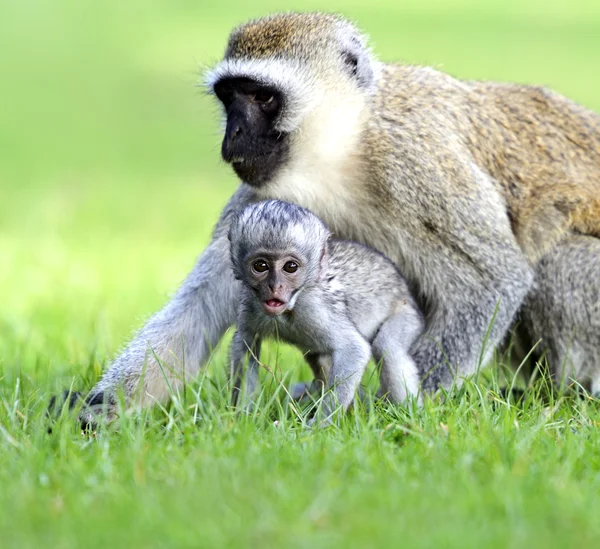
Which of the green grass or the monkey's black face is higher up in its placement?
the monkey's black face

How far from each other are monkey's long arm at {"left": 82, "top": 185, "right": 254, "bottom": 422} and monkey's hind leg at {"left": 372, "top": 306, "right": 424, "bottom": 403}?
1001 mm

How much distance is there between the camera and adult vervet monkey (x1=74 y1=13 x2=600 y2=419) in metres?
6.59

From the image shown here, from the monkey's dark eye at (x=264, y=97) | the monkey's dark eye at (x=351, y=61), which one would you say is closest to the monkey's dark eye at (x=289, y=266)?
the monkey's dark eye at (x=264, y=97)

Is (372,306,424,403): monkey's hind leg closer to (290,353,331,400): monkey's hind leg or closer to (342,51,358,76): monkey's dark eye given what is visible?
(290,353,331,400): monkey's hind leg

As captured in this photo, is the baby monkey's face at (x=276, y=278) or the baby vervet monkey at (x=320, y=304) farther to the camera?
the baby vervet monkey at (x=320, y=304)

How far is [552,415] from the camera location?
230 inches

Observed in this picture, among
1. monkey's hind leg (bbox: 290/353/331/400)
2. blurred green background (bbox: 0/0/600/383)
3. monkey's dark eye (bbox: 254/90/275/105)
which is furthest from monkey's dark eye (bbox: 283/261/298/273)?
blurred green background (bbox: 0/0/600/383)

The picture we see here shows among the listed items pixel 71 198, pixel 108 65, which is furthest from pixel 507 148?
pixel 108 65

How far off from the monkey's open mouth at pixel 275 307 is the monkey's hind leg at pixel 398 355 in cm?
84

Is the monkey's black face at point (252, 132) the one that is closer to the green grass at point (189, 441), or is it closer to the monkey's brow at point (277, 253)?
the green grass at point (189, 441)

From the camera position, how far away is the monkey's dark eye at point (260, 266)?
19.6 feet

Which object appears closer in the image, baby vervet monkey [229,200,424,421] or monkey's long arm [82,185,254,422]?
baby vervet monkey [229,200,424,421]

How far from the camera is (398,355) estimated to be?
6.39 m

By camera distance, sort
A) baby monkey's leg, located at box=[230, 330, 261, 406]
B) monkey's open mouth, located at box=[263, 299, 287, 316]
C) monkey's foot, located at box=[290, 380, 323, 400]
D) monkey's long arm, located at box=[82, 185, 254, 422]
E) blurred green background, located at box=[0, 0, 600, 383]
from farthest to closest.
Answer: blurred green background, located at box=[0, 0, 600, 383], monkey's long arm, located at box=[82, 185, 254, 422], monkey's foot, located at box=[290, 380, 323, 400], baby monkey's leg, located at box=[230, 330, 261, 406], monkey's open mouth, located at box=[263, 299, 287, 316]
